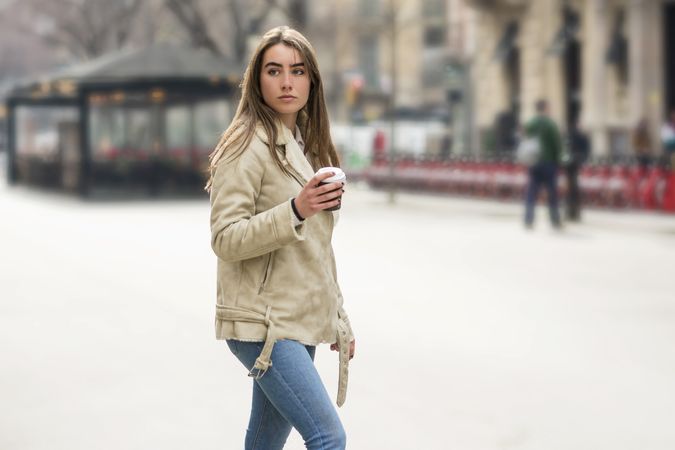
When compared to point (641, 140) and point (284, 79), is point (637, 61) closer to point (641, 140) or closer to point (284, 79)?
point (641, 140)

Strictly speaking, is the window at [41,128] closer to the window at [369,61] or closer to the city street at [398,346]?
the city street at [398,346]

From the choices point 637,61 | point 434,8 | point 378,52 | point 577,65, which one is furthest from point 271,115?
point 378,52

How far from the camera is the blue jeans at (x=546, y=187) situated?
1841cm

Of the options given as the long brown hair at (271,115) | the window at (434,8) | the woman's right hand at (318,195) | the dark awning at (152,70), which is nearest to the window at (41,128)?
the dark awning at (152,70)

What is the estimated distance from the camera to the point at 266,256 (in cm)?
363

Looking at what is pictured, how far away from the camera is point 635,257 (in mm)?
14516

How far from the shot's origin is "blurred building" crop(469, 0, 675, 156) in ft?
99.5

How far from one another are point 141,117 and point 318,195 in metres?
27.9

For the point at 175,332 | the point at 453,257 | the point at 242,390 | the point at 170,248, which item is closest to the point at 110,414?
the point at 242,390

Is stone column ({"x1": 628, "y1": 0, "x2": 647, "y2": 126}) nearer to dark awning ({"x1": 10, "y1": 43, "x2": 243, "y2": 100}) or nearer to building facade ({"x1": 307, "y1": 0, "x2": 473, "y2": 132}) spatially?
dark awning ({"x1": 10, "y1": 43, "x2": 243, "y2": 100})

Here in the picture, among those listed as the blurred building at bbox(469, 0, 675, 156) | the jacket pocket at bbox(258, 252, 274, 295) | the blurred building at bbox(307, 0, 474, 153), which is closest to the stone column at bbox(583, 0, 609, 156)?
the blurred building at bbox(469, 0, 675, 156)

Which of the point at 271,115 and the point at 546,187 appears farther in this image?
the point at 546,187

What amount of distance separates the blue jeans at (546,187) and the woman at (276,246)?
14.9m

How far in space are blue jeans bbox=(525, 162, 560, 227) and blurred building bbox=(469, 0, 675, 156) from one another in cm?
1201
